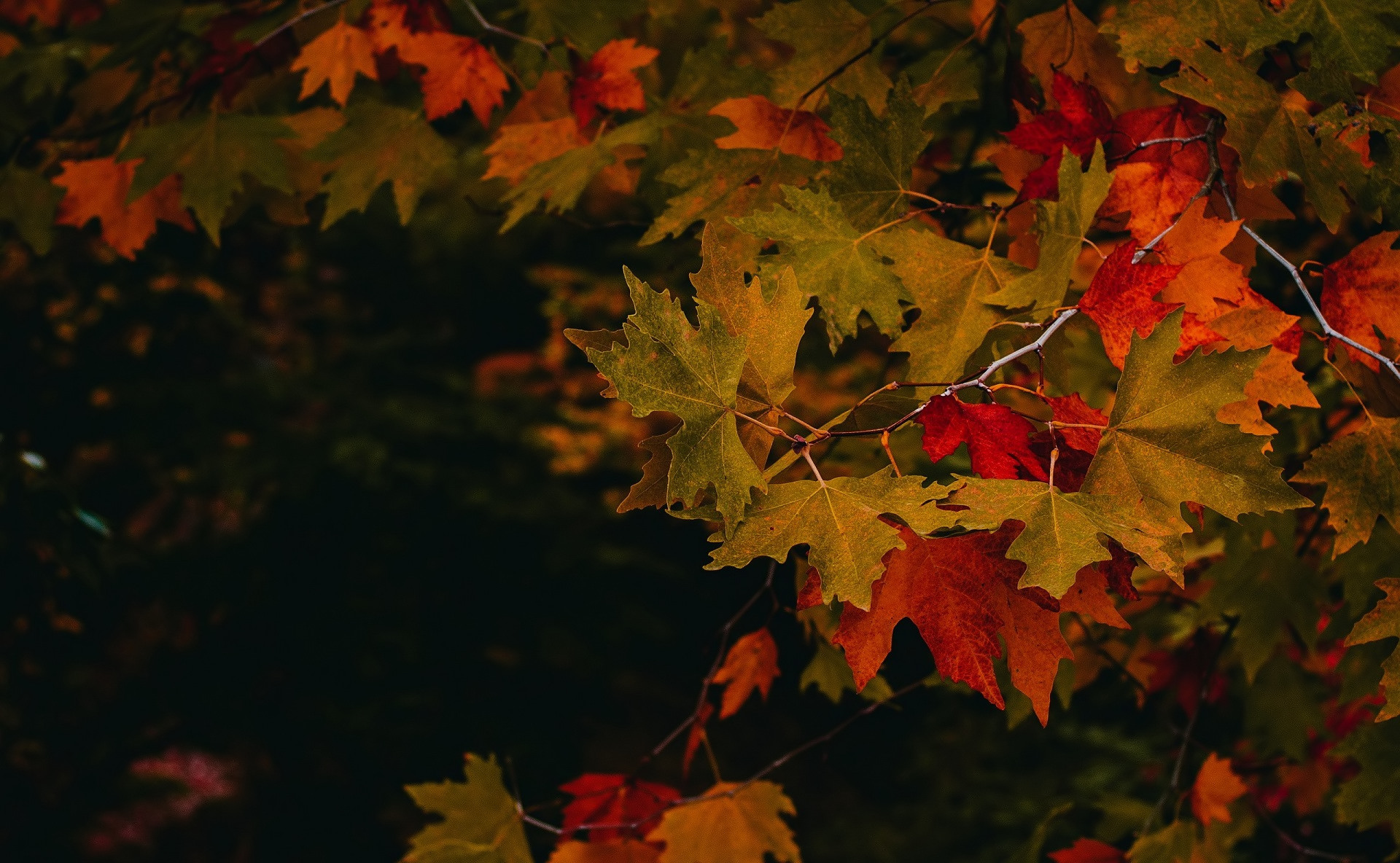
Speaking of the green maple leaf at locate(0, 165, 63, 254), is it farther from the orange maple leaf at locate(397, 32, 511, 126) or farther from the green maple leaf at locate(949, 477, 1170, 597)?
the green maple leaf at locate(949, 477, 1170, 597)

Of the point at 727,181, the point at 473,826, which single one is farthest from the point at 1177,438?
the point at 473,826

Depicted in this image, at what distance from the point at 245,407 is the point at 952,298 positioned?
359 cm

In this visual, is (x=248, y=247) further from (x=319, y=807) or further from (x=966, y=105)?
(x=966, y=105)

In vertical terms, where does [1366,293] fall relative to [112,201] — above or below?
below

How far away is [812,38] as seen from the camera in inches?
49.4

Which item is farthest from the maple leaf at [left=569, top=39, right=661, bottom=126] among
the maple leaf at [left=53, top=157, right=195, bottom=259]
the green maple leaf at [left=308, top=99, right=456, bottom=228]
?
the maple leaf at [left=53, top=157, right=195, bottom=259]

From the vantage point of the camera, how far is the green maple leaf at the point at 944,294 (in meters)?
0.94

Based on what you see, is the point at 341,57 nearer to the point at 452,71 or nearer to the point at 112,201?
the point at 452,71

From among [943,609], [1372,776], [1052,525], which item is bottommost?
[1372,776]

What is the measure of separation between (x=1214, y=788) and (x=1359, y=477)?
0.73 metres

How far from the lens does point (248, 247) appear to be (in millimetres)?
6117

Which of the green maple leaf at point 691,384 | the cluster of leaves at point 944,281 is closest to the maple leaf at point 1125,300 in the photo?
the cluster of leaves at point 944,281

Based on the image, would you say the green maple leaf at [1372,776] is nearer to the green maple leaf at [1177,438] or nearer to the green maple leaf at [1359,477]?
the green maple leaf at [1359,477]

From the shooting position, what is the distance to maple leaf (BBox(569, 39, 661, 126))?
1454 mm
